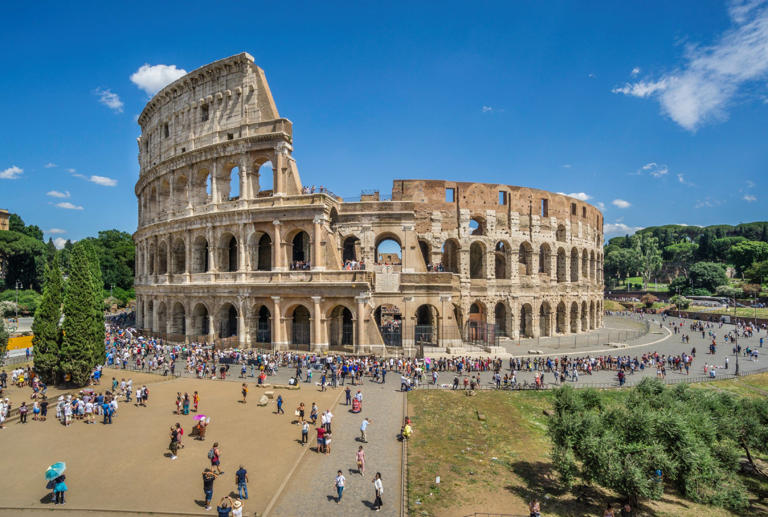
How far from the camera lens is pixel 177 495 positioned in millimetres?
12211

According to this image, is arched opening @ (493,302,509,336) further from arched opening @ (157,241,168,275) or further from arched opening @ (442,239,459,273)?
arched opening @ (157,241,168,275)

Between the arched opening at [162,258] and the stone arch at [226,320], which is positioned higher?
the arched opening at [162,258]

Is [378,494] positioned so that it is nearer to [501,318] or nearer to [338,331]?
[338,331]

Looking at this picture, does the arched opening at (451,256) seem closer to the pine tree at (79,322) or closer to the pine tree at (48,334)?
the pine tree at (79,322)

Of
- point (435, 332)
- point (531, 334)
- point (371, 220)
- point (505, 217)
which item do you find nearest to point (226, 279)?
point (371, 220)

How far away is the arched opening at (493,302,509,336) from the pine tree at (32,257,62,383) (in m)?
34.7

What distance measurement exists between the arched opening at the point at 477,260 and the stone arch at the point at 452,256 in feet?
7.63

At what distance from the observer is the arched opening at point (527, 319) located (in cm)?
4200

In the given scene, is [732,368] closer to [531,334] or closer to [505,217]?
[531,334]

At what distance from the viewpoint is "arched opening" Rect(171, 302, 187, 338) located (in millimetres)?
36469

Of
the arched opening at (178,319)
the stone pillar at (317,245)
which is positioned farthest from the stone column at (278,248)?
the arched opening at (178,319)

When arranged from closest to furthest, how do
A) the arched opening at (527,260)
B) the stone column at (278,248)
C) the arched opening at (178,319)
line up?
the stone column at (278,248) < the arched opening at (178,319) < the arched opening at (527,260)

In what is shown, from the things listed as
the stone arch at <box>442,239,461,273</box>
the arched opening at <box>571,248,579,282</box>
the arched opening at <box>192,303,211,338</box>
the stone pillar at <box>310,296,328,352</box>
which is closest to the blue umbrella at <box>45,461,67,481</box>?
the stone pillar at <box>310,296,328,352</box>

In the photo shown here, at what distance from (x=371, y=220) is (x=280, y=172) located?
26.7ft
